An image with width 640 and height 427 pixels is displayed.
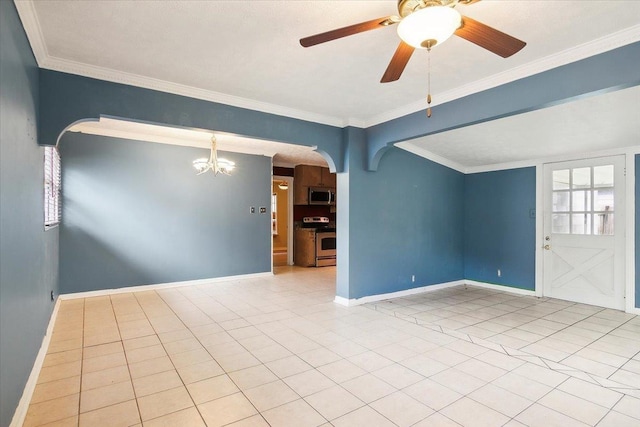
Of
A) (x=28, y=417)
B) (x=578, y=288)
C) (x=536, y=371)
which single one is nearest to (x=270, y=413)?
(x=28, y=417)

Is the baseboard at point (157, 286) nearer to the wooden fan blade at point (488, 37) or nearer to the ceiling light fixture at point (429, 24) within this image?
the ceiling light fixture at point (429, 24)

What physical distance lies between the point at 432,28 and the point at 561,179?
4696mm

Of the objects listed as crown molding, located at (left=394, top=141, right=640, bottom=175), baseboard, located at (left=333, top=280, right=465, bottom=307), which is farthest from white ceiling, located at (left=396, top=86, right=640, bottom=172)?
baseboard, located at (left=333, top=280, right=465, bottom=307)

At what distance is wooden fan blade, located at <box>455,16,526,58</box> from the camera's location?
169 cm

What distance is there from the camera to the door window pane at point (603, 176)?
14.8ft

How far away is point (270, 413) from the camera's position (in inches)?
82.7

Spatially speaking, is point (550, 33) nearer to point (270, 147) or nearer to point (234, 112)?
point (234, 112)

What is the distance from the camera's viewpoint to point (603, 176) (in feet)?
15.0

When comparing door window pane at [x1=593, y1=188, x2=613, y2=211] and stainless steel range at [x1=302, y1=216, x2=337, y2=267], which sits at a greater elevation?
door window pane at [x1=593, y1=188, x2=613, y2=211]

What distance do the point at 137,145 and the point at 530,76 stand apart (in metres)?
5.39

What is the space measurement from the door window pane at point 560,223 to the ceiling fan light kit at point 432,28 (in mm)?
4152

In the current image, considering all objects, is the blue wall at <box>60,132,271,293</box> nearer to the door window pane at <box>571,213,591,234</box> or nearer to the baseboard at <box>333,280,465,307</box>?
the baseboard at <box>333,280,465,307</box>

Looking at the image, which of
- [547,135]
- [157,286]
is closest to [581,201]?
[547,135]

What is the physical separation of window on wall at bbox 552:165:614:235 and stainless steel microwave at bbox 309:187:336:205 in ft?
15.8
